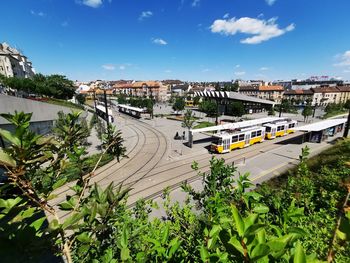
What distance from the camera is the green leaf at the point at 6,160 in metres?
1.65

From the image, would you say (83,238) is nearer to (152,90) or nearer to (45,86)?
(45,86)

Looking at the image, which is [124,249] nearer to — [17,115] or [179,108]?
[17,115]

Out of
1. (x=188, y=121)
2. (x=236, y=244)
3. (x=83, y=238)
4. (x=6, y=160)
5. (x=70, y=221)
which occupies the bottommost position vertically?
(x=188, y=121)

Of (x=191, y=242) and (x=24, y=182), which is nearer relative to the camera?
(x=24, y=182)

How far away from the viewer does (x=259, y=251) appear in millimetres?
1209

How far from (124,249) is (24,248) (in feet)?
3.05

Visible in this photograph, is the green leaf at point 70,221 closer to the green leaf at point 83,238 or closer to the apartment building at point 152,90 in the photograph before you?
the green leaf at point 83,238

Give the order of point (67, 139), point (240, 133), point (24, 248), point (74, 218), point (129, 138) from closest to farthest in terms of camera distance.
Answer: point (24, 248)
point (74, 218)
point (67, 139)
point (240, 133)
point (129, 138)

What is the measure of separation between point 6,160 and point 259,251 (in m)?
2.08

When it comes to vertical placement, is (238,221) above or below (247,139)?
A: above

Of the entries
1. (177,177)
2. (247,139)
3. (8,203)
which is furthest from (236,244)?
(247,139)

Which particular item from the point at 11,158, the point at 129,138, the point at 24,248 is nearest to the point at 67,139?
the point at 11,158

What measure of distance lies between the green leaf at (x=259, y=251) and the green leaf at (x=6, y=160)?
201 cm

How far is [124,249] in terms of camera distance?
2.10 m
